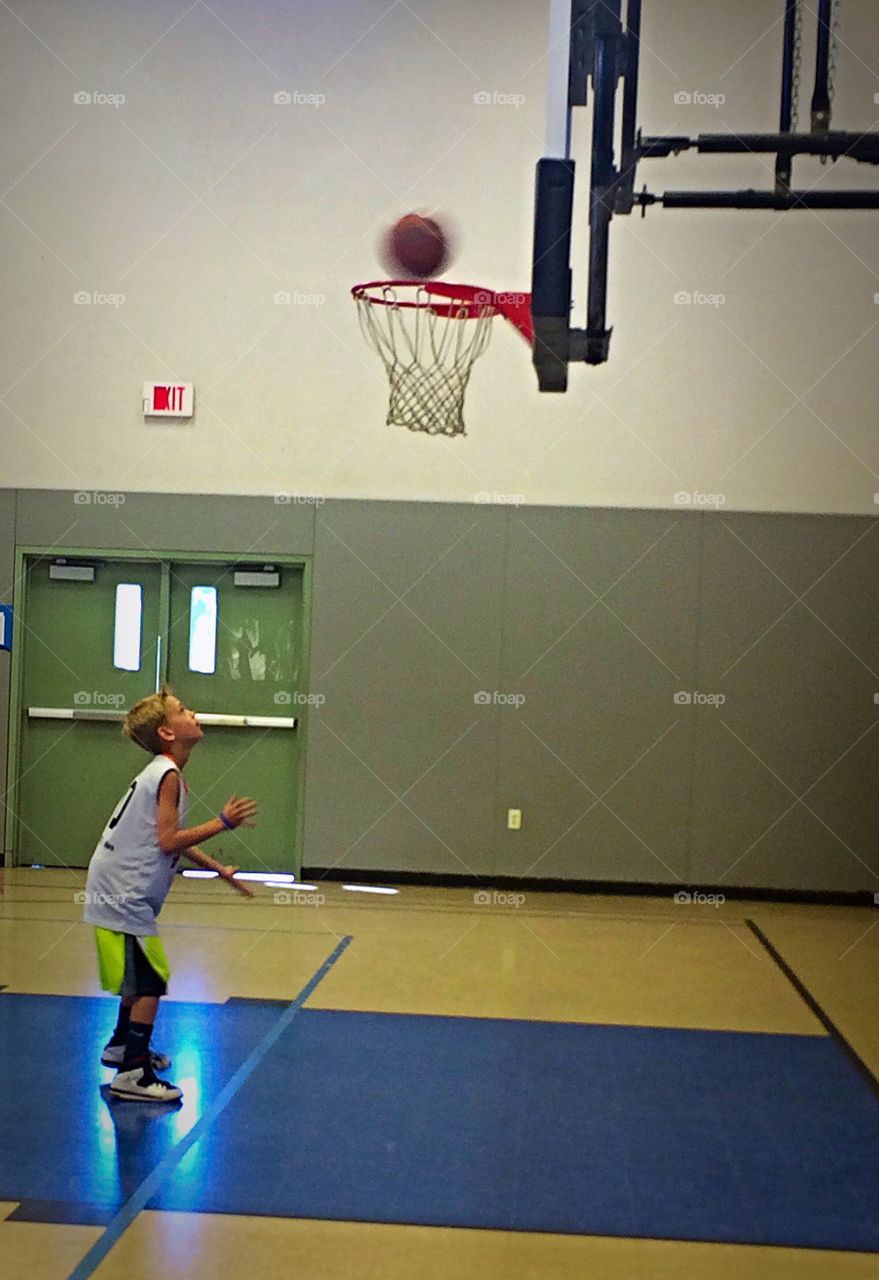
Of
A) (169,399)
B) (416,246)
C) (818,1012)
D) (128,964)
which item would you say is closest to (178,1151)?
(128,964)

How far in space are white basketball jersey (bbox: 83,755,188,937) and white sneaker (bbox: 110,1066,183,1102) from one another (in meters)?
0.47

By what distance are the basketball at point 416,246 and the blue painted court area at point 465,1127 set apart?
5.10 m

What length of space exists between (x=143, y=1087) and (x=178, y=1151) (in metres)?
0.51

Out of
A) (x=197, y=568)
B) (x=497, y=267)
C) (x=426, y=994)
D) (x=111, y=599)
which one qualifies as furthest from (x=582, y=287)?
(x=426, y=994)

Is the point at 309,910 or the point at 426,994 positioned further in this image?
the point at 309,910

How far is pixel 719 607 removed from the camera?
30.4 ft

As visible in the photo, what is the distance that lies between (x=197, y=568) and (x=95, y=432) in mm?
1211

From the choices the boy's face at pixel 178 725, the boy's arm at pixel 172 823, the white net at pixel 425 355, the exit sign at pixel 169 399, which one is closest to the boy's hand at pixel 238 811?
the boy's arm at pixel 172 823

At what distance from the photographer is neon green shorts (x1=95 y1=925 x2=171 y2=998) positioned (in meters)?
4.63

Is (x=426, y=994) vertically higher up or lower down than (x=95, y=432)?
lower down

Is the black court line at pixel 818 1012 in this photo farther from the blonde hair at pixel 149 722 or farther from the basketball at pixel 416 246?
the basketball at pixel 416 246

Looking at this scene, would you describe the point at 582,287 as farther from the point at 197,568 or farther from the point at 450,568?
the point at 197,568

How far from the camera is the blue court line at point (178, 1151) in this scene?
3.37m

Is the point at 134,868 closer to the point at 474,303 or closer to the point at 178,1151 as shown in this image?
the point at 178,1151
